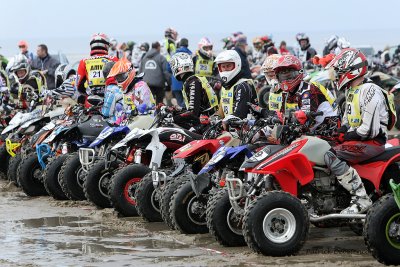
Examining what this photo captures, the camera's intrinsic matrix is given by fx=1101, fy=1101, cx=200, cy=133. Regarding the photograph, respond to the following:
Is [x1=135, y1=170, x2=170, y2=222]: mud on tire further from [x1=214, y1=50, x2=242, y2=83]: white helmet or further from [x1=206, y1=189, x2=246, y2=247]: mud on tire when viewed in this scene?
[x1=206, y1=189, x2=246, y2=247]: mud on tire

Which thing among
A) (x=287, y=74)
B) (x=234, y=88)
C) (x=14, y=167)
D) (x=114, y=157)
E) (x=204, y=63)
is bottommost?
(x=14, y=167)

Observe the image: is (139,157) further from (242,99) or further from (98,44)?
(98,44)

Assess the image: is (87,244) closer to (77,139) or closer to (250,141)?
(250,141)

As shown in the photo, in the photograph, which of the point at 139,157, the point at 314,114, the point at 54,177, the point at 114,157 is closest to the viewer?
Result: the point at 314,114

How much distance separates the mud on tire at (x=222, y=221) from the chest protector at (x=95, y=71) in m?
6.36

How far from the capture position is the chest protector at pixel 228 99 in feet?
43.0

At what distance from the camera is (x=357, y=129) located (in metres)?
10.6

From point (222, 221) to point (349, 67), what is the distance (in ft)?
6.43

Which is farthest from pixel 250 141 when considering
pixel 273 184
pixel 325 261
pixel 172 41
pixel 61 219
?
pixel 172 41

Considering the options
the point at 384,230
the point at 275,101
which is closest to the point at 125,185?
the point at 275,101

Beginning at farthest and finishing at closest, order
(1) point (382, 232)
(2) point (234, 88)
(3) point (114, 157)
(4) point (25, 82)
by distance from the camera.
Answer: (4) point (25, 82) < (3) point (114, 157) < (2) point (234, 88) < (1) point (382, 232)

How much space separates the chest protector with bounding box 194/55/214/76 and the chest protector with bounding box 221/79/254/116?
32.0ft

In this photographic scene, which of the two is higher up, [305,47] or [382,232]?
[305,47]

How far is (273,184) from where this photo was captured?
34.6ft
